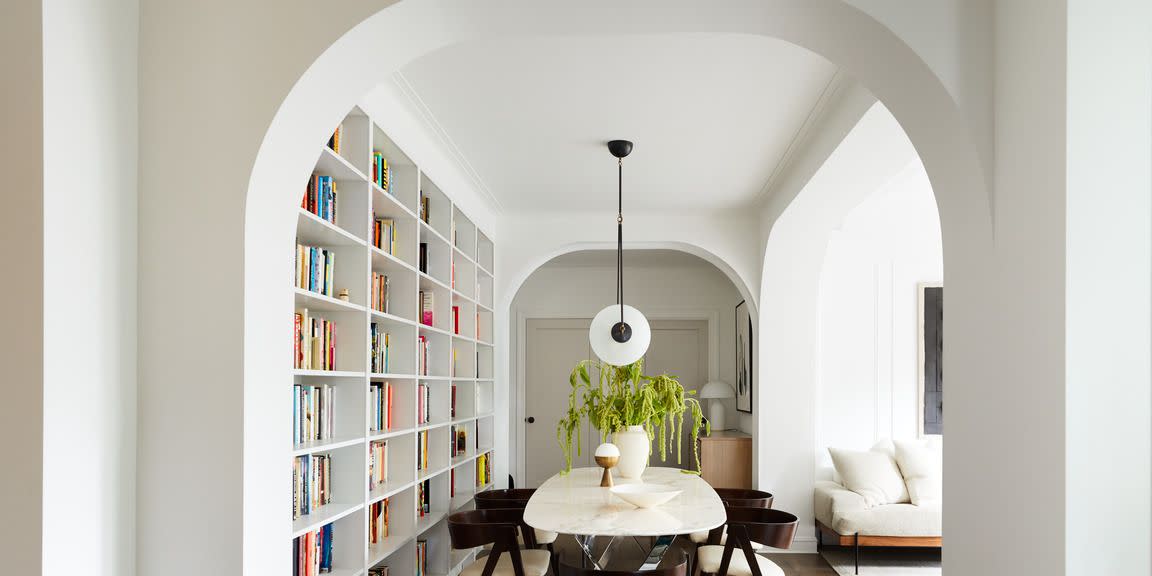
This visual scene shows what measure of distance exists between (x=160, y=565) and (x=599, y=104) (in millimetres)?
2831

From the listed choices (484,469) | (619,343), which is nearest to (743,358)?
(484,469)

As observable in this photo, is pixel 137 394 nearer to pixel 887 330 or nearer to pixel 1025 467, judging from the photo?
pixel 1025 467

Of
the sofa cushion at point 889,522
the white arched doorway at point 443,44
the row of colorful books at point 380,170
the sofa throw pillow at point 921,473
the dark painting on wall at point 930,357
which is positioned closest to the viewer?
the white arched doorway at point 443,44

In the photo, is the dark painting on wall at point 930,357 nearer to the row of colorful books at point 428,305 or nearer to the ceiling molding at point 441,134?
the ceiling molding at point 441,134

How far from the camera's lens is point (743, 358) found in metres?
8.80

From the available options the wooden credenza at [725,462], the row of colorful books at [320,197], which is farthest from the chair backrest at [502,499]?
the wooden credenza at [725,462]

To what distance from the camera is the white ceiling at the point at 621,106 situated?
354 cm

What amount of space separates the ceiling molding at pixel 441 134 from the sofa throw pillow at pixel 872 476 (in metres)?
3.25

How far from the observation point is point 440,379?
5.50 m

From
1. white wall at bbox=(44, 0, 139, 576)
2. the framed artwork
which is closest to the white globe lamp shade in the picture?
the framed artwork

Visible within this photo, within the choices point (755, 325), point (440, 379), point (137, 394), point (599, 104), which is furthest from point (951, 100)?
point (755, 325)

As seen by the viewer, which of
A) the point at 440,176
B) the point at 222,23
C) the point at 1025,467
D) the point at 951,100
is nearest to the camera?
the point at 1025,467

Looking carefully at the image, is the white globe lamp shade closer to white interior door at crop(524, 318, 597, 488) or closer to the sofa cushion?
the sofa cushion

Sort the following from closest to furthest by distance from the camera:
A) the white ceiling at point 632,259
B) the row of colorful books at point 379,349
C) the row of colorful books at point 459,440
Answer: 1. the row of colorful books at point 379,349
2. the row of colorful books at point 459,440
3. the white ceiling at point 632,259
